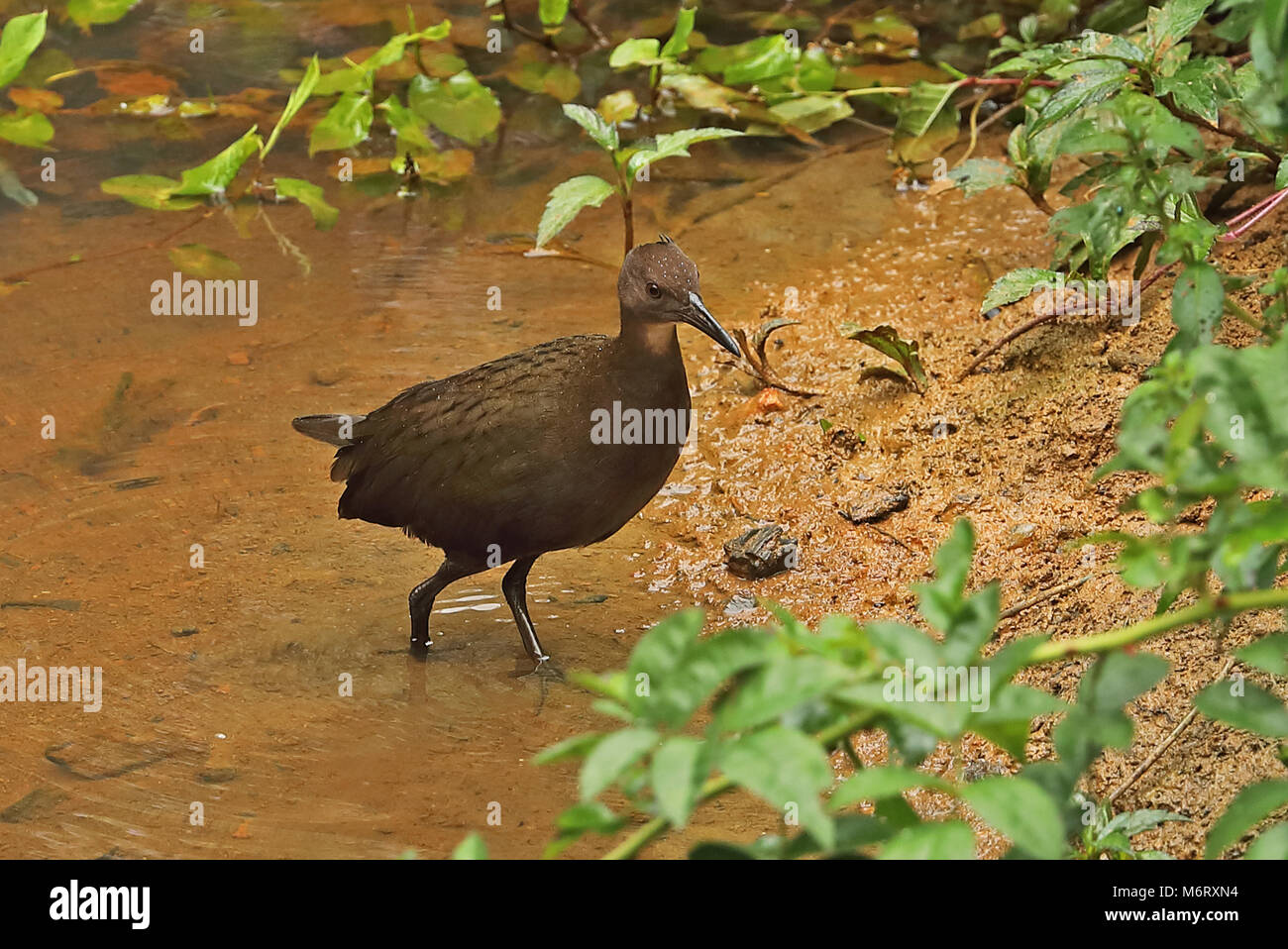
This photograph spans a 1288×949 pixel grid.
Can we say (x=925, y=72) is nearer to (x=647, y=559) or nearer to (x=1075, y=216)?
(x=647, y=559)

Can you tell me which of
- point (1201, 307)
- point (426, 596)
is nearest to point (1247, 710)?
point (1201, 307)

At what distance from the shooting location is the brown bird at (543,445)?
4.23 meters

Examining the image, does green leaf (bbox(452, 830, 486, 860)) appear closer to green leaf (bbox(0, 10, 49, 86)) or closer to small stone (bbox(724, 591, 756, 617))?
small stone (bbox(724, 591, 756, 617))

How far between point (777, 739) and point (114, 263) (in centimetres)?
581

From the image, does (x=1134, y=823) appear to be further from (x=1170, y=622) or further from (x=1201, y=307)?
(x=1170, y=622)

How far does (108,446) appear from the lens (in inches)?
215

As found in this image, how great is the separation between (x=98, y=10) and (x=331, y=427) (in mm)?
3890

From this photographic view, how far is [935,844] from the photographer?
5.63 ft

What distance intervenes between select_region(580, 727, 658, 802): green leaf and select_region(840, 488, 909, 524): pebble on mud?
3287 mm

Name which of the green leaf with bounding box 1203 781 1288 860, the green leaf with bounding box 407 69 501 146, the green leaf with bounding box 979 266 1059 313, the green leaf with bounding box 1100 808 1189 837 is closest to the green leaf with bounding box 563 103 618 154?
the green leaf with bounding box 407 69 501 146

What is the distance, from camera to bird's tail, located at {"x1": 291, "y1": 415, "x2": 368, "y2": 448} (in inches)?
186

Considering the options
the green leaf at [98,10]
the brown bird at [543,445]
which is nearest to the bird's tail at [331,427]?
the brown bird at [543,445]

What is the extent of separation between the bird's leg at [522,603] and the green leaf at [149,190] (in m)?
3.21

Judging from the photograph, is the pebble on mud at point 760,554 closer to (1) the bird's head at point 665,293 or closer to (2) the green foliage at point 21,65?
(1) the bird's head at point 665,293
